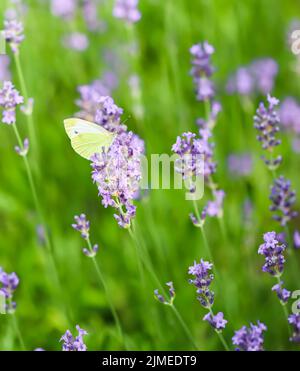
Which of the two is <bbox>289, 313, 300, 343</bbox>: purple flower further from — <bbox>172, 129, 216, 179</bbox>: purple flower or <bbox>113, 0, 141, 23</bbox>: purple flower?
<bbox>113, 0, 141, 23</bbox>: purple flower

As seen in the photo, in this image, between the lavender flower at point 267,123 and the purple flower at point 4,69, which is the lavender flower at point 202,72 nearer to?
the lavender flower at point 267,123

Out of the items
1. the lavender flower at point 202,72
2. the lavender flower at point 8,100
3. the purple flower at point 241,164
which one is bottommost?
the lavender flower at point 8,100

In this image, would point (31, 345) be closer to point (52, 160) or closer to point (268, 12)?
point (52, 160)

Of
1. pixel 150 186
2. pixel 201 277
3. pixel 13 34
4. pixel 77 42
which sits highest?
pixel 77 42

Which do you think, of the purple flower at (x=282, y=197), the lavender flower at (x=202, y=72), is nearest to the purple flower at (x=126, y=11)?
the lavender flower at (x=202, y=72)

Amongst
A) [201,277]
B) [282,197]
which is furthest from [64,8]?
[201,277]

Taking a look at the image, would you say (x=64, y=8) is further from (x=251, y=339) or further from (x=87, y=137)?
(x=251, y=339)
